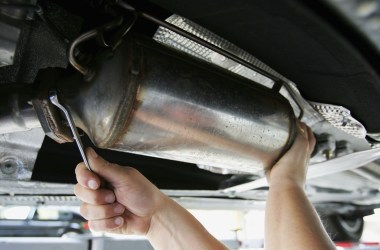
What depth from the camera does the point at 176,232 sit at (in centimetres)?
96

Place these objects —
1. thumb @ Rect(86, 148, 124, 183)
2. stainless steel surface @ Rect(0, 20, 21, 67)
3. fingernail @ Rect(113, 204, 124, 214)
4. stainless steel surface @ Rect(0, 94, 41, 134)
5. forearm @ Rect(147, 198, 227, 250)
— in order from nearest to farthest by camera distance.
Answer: stainless steel surface @ Rect(0, 20, 21, 67) < stainless steel surface @ Rect(0, 94, 41, 134) < thumb @ Rect(86, 148, 124, 183) < fingernail @ Rect(113, 204, 124, 214) < forearm @ Rect(147, 198, 227, 250)

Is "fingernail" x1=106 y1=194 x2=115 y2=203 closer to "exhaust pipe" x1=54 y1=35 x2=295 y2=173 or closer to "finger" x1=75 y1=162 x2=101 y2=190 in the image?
"finger" x1=75 y1=162 x2=101 y2=190

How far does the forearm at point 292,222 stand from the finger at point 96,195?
1.20 feet

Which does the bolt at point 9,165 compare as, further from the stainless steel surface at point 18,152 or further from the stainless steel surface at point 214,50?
the stainless steel surface at point 214,50

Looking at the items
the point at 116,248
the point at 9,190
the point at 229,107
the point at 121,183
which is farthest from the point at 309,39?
the point at 116,248

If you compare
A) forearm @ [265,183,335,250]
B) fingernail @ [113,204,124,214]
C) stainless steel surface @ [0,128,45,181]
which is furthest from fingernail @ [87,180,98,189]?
forearm @ [265,183,335,250]

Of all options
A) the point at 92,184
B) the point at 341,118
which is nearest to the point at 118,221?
the point at 92,184

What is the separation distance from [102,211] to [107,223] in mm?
44

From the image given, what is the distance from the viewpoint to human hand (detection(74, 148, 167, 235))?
27.5 inches

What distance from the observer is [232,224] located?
2777mm

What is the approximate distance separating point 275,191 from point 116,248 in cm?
90

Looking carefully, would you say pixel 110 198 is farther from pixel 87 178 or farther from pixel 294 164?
pixel 294 164

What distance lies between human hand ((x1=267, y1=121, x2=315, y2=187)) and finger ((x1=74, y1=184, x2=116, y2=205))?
0.38 meters

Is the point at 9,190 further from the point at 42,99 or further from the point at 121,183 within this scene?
the point at 42,99
